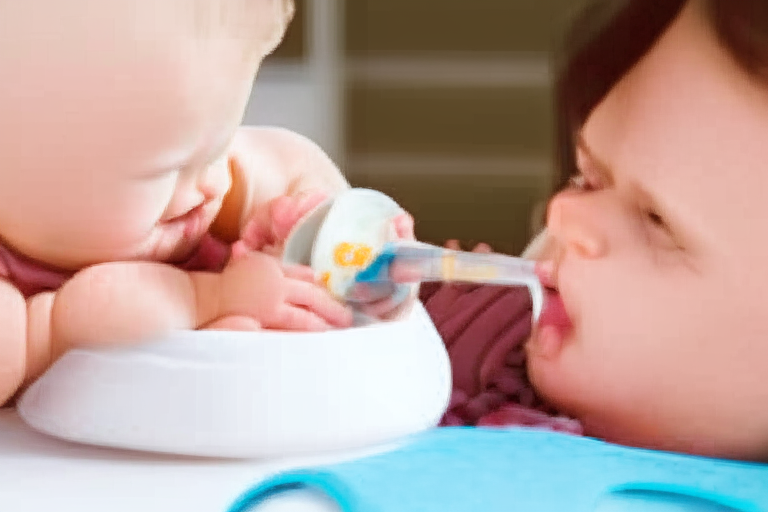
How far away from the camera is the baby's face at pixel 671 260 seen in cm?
42

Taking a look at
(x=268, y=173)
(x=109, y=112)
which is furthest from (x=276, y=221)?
(x=109, y=112)

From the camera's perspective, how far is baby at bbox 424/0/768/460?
16.4 inches

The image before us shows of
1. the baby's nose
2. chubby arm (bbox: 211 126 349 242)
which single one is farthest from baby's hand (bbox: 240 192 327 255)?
the baby's nose

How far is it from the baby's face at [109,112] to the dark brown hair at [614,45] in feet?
0.55

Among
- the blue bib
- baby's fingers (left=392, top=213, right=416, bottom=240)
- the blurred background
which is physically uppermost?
the blurred background

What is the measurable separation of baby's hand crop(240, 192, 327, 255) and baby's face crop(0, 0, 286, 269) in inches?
3.1

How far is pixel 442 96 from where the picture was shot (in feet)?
1.68

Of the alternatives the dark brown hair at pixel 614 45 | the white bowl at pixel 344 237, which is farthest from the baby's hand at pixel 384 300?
the dark brown hair at pixel 614 45

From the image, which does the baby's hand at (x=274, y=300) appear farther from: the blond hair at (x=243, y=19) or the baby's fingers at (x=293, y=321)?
the blond hair at (x=243, y=19)

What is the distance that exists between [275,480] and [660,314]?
21cm

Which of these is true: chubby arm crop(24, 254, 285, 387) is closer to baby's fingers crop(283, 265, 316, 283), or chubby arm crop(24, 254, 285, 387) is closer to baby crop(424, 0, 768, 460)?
baby's fingers crop(283, 265, 316, 283)

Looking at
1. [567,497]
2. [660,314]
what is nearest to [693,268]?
[660,314]

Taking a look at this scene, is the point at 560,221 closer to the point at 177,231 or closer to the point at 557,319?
the point at 557,319

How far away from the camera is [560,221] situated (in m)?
0.49
